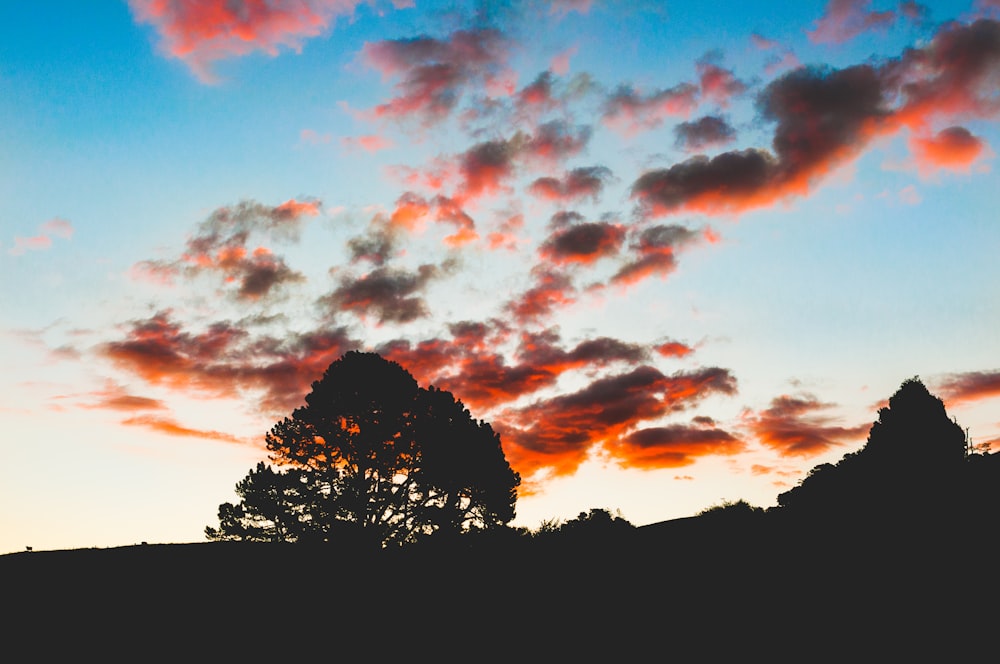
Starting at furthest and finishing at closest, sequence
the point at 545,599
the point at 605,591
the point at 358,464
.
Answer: the point at 358,464 < the point at 545,599 < the point at 605,591

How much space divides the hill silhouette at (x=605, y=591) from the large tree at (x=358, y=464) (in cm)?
1765

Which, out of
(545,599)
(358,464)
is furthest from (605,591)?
(358,464)

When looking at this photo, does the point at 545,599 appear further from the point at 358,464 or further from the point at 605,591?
the point at 358,464

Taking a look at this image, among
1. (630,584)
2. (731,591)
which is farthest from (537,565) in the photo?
(731,591)

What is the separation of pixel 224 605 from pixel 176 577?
6.04 feet

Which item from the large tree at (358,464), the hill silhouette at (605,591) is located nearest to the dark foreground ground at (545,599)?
the hill silhouette at (605,591)

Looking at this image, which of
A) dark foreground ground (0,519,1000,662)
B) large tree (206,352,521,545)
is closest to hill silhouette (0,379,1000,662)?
dark foreground ground (0,519,1000,662)

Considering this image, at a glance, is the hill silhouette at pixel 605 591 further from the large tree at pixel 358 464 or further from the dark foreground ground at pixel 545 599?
the large tree at pixel 358 464

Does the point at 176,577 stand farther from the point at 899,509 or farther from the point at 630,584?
the point at 899,509

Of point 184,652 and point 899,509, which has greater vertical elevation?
point 899,509

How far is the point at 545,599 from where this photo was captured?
11.1 metres

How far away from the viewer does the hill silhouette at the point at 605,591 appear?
27.2 ft

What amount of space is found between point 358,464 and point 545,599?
23.3 metres

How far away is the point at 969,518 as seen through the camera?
8695 millimetres
